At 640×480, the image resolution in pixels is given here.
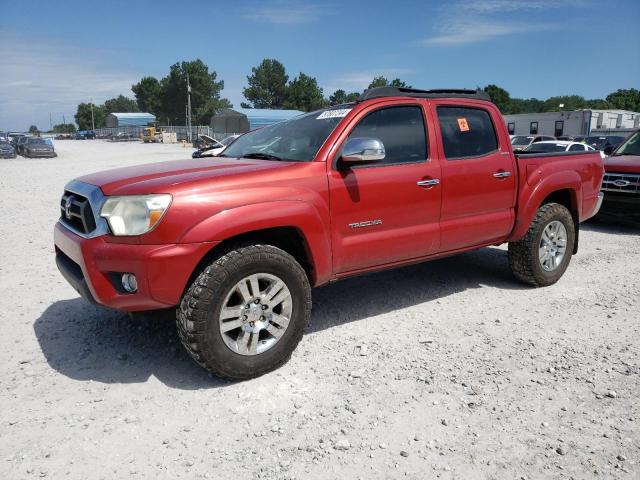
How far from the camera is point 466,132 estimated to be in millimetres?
4395

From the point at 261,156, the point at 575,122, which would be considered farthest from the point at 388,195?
the point at 575,122

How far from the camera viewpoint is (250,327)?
10.4 ft

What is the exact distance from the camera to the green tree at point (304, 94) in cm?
8694

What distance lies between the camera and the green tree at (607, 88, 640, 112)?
292ft

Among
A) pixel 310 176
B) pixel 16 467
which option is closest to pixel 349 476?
pixel 16 467

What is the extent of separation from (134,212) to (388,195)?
71.3 inches

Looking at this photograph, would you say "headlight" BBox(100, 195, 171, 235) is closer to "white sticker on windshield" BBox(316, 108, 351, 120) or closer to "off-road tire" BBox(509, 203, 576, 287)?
"white sticker on windshield" BBox(316, 108, 351, 120)

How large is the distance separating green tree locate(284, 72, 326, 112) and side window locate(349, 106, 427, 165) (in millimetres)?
84711

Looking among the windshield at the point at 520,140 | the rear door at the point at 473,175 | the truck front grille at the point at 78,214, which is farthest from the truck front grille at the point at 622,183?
the windshield at the point at 520,140

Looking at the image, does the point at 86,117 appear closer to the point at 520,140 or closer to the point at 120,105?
the point at 120,105

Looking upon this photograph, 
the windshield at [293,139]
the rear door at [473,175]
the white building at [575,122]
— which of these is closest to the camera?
the windshield at [293,139]

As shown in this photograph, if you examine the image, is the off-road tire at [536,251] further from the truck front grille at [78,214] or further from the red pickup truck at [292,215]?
the truck front grille at [78,214]

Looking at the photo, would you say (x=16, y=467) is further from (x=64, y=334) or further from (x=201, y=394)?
(x=64, y=334)

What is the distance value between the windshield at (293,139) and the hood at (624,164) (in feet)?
19.9
